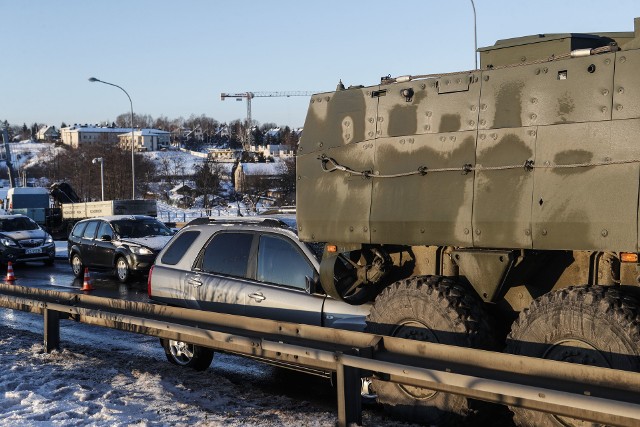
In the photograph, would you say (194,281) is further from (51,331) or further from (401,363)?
(401,363)

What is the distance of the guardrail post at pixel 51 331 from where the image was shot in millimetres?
9195

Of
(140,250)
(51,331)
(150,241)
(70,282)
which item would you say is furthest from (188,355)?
(70,282)

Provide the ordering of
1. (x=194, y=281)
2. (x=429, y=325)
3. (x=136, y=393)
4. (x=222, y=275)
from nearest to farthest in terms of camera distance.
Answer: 1. (x=429, y=325)
2. (x=136, y=393)
3. (x=222, y=275)
4. (x=194, y=281)

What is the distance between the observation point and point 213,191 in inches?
3167

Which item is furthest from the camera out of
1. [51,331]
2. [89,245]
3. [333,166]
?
[89,245]

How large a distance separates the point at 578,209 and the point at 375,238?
1.76 metres

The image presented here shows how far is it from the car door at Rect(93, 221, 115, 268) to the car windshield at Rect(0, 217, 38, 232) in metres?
5.85

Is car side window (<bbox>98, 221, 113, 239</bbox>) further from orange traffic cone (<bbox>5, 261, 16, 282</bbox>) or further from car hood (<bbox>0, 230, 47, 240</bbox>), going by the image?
car hood (<bbox>0, 230, 47, 240</bbox>)

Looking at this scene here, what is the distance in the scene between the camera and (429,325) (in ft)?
20.0

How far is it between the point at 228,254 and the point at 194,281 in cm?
51

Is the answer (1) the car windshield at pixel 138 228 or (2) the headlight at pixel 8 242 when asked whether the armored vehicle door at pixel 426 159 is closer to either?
(1) the car windshield at pixel 138 228

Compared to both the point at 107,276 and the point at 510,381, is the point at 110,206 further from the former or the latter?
the point at 510,381

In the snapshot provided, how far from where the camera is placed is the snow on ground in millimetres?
6418

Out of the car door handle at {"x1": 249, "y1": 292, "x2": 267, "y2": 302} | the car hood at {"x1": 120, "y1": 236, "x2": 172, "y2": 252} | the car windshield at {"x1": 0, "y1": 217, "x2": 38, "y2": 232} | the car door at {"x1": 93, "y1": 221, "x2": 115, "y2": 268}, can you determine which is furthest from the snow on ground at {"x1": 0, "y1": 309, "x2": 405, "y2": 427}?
the car windshield at {"x1": 0, "y1": 217, "x2": 38, "y2": 232}
